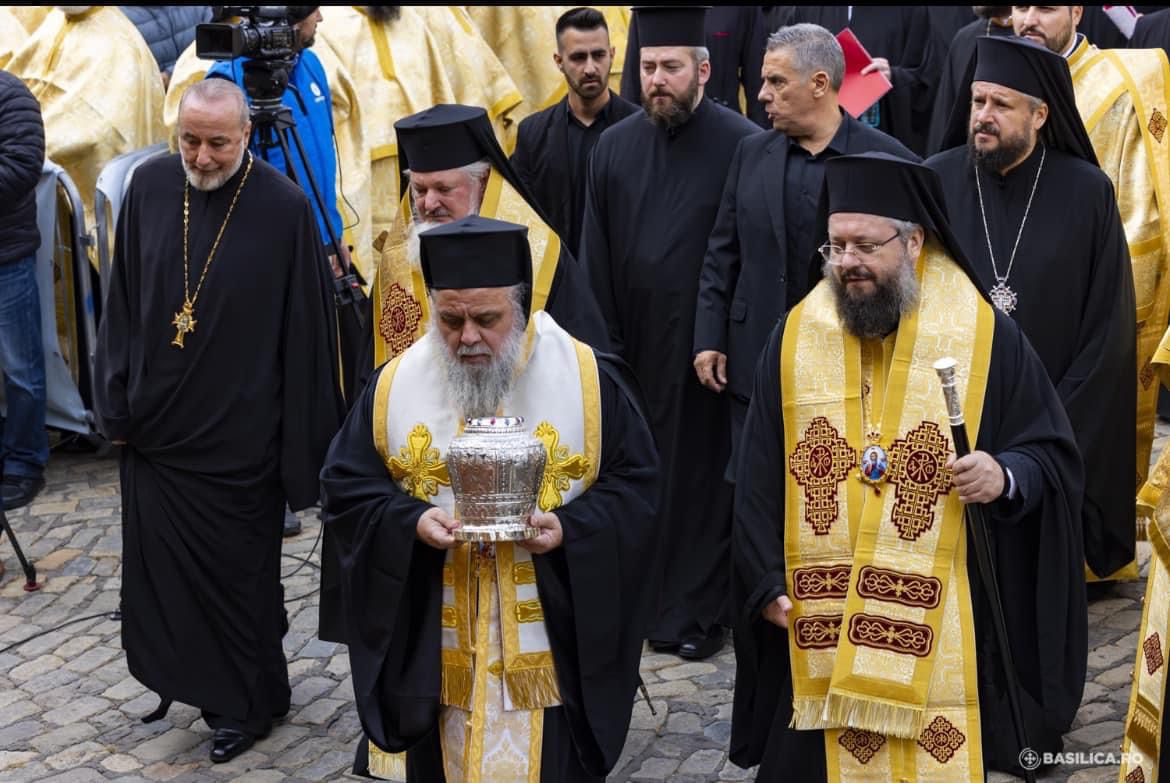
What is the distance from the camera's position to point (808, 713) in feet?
16.7

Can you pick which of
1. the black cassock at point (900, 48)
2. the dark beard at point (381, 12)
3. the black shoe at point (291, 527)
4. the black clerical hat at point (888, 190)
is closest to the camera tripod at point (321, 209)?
the black shoe at point (291, 527)

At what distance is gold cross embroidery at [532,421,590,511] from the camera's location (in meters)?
4.94

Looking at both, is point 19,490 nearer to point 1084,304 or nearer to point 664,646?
point 664,646

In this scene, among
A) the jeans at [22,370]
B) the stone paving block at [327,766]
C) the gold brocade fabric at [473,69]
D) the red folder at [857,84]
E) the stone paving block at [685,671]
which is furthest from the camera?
the gold brocade fabric at [473,69]

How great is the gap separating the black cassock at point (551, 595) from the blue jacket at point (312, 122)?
13.3 ft

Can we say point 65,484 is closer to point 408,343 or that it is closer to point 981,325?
point 408,343

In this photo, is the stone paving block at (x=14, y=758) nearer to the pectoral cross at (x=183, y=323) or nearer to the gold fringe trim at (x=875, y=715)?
the pectoral cross at (x=183, y=323)

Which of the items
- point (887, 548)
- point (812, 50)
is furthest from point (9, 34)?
point (887, 548)

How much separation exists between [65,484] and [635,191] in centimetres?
413

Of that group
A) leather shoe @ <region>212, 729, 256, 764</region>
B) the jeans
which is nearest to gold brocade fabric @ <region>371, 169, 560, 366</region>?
leather shoe @ <region>212, 729, 256, 764</region>

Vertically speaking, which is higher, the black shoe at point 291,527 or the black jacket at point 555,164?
the black jacket at point 555,164

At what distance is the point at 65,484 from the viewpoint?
10.0 metres

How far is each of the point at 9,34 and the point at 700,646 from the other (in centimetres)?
632

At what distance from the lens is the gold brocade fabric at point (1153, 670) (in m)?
5.07
